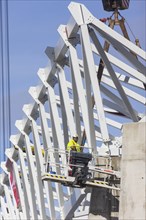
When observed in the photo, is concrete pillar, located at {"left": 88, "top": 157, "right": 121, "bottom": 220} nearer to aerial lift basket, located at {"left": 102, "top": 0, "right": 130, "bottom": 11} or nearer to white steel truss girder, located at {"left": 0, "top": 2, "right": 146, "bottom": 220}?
white steel truss girder, located at {"left": 0, "top": 2, "right": 146, "bottom": 220}

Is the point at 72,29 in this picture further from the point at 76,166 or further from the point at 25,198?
the point at 25,198

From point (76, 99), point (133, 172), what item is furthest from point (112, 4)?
point (133, 172)

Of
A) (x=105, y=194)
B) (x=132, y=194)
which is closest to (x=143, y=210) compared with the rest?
(x=132, y=194)

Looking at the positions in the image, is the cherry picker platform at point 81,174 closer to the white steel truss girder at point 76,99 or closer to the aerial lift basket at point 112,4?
the white steel truss girder at point 76,99

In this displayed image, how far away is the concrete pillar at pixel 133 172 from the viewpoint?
92.1 feet

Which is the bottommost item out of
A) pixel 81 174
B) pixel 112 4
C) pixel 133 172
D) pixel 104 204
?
pixel 104 204

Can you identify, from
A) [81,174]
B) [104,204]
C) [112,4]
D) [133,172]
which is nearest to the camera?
[133,172]

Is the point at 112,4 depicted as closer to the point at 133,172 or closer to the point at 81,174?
the point at 81,174

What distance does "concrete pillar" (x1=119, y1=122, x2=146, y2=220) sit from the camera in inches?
1105

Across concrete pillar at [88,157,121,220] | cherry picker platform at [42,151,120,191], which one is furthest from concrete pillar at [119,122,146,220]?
concrete pillar at [88,157,121,220]

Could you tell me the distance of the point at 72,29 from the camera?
37812mm

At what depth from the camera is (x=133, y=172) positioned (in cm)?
2830

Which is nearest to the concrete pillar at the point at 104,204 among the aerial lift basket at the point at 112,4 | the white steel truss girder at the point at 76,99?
the white steel truss girder at the point at 76,99

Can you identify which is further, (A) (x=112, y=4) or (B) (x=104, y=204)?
(A) (x=112, y=4)
